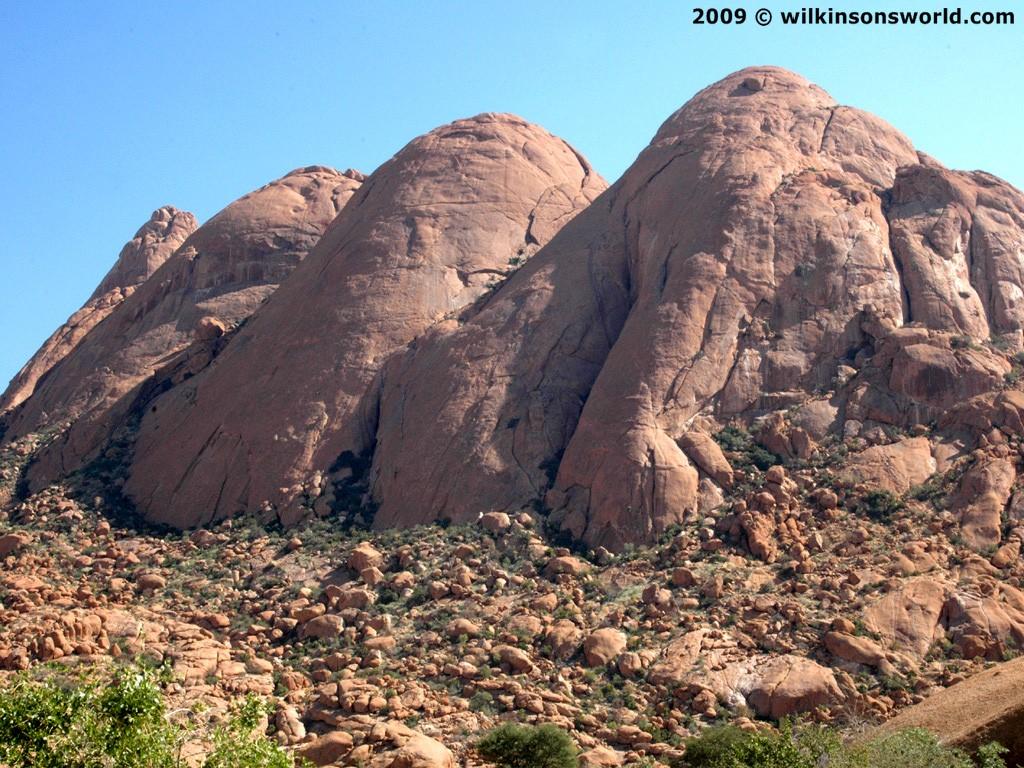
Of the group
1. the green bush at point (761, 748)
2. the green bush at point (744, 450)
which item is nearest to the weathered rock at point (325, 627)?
the green bush at point (761, 748)

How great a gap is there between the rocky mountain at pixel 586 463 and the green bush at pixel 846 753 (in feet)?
5.32

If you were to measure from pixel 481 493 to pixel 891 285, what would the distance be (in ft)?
49.9

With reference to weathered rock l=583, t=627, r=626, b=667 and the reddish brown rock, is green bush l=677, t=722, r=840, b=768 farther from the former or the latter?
the reddish brown rock

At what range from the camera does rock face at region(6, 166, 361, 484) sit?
51688mm

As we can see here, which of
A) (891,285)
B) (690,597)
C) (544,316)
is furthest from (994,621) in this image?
(544,316)

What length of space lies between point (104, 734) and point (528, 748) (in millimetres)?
11450

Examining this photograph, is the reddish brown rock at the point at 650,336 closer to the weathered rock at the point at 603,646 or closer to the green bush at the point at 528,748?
the weathered rock at the point at 603,646

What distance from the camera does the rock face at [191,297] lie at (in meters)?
51.7

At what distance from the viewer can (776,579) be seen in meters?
31.0

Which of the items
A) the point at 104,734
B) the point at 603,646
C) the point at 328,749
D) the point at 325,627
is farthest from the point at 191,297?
the point at 104,734

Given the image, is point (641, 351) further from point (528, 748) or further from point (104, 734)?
point (104, 734)

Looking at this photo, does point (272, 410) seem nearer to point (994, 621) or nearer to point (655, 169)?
point (655, 169)

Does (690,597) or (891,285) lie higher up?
(891,285)

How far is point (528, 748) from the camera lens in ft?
82.0
